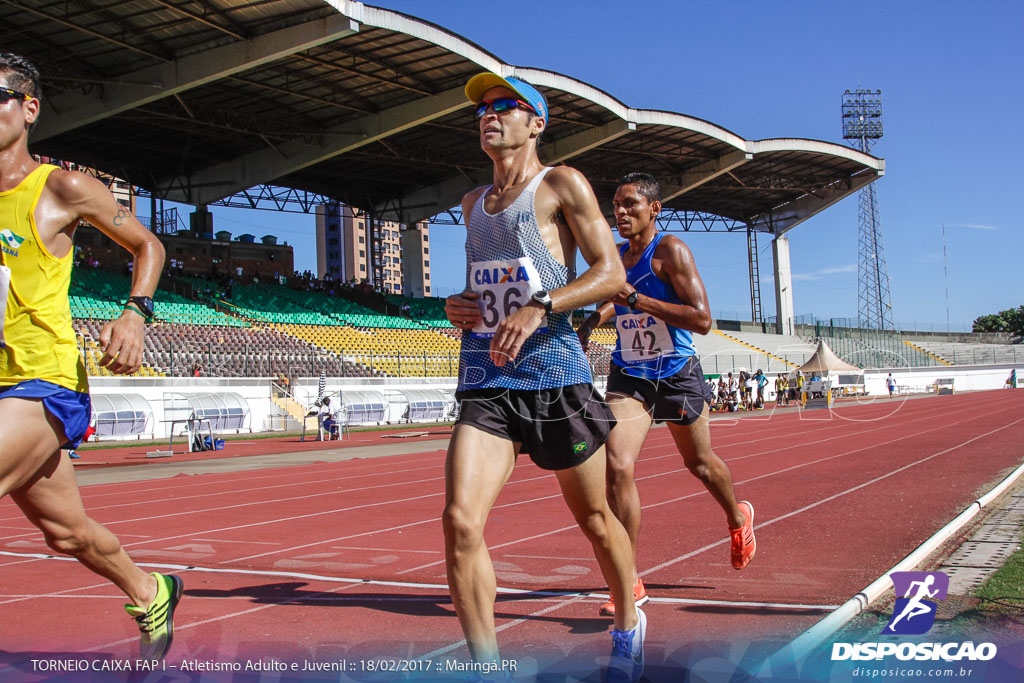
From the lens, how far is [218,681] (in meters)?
3.17

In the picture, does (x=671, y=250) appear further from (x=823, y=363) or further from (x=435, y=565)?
(x=823, y=363)

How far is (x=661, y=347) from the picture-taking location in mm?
4875

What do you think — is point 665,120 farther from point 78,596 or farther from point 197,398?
point 78,596

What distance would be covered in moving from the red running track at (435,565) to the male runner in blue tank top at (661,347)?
1.96 ft

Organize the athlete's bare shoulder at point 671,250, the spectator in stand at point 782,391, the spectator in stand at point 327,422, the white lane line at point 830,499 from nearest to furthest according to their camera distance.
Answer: the athlete's bare shoulder at point 671,250 < the white lane line at point 830,499 < the spectator in stand at point 327,422 < the spectator in stand at point 782,391

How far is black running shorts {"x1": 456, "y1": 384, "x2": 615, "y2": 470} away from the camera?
121 inches

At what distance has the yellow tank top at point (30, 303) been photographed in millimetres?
3055

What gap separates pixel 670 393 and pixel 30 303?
10.1 feet

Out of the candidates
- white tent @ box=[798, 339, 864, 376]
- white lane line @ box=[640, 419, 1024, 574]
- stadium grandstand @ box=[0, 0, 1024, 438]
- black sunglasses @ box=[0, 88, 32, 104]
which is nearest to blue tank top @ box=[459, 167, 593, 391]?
black sunglasses @ box=[0, 88, 32, 104]

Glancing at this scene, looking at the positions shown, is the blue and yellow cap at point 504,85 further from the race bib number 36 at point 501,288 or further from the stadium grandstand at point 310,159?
the stadium grandstand at point 310,159

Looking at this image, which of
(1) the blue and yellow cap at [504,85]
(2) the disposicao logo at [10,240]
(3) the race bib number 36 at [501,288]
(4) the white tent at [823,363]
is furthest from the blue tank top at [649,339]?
(4) the white tent at [823,363]

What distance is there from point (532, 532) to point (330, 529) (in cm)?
180

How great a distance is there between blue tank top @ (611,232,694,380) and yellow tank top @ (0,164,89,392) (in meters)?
2.82

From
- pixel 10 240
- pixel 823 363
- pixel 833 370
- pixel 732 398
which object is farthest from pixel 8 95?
pixel 833 370
